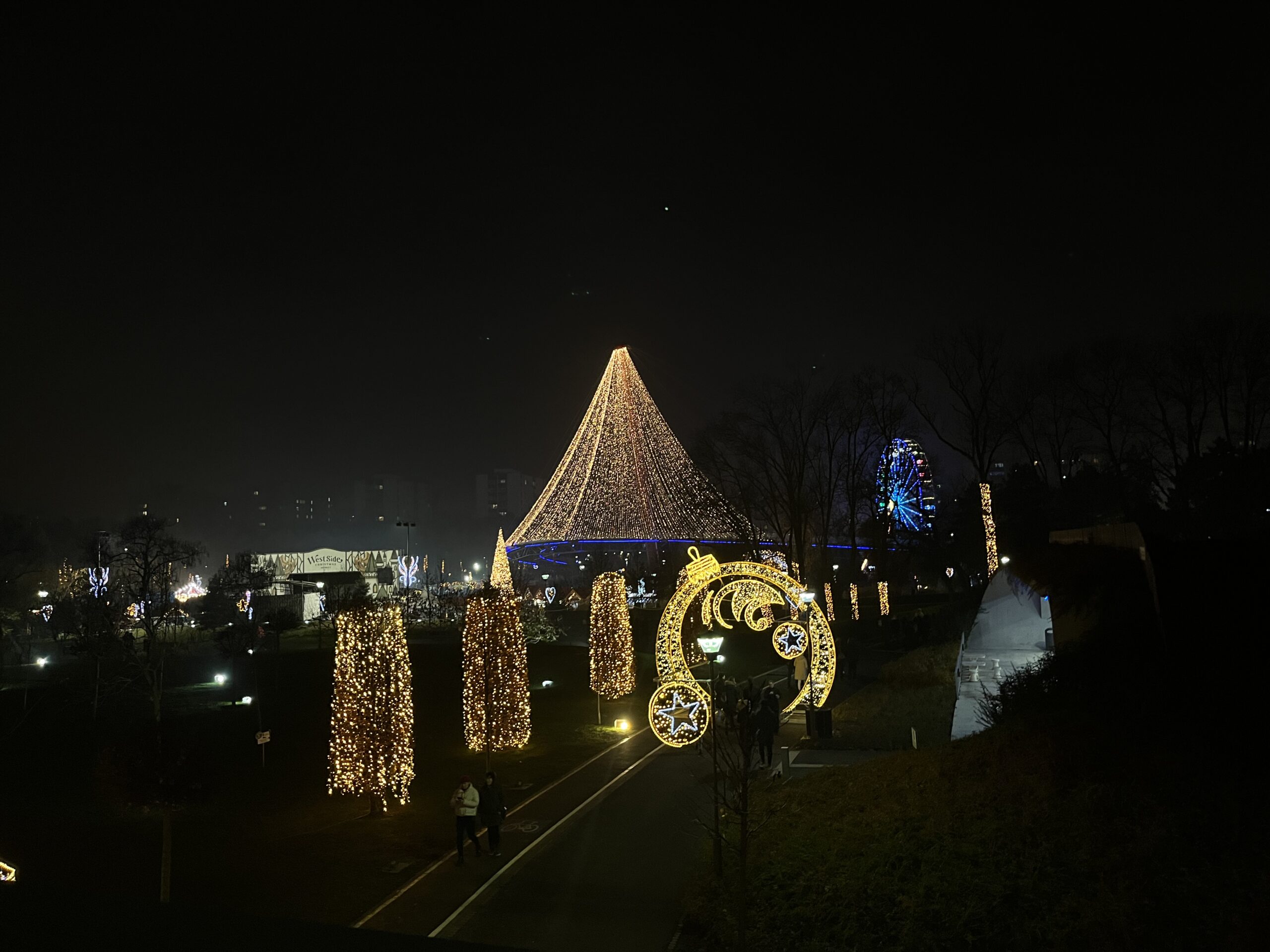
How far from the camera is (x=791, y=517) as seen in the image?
3216cm

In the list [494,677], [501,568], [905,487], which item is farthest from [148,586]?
[905,487]

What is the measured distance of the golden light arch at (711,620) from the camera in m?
16.1

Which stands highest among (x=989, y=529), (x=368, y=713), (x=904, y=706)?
(x=989, y=529)

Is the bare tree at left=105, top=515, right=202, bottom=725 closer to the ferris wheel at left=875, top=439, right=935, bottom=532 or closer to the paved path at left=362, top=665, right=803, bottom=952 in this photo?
the paved path at left=362, top=665, right=803, bottom=952

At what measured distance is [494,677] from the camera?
17.3 m

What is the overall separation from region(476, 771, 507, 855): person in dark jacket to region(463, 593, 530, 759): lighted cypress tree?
6.16 metres

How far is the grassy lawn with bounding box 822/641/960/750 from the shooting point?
1498cm

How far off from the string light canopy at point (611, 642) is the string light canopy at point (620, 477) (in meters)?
27.1

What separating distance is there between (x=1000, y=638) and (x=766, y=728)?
8492mm

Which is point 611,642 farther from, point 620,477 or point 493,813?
point 620,477

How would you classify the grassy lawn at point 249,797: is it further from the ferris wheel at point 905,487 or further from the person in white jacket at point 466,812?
the ferris wheel at point 905,487

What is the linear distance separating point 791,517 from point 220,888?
81.4ft

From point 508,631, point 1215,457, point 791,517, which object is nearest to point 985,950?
point 508,631

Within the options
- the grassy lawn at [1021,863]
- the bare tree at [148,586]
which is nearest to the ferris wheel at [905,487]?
the bare tree at [148,586]
